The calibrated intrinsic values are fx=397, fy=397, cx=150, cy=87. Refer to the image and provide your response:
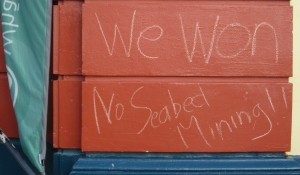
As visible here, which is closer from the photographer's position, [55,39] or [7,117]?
[55,39]

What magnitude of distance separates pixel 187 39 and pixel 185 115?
22.2 inches

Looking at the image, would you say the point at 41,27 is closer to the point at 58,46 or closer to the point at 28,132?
the point at 58,46

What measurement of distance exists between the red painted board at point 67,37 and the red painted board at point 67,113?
11 centimetres

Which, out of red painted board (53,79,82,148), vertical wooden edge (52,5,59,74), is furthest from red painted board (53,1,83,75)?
red painted board (53,79,82,148)

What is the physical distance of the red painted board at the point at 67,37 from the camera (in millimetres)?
2978

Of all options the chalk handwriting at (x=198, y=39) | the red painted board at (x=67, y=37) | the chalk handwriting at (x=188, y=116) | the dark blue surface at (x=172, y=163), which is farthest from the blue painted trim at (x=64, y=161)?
the chalk handwriting at (x=198, y=39)

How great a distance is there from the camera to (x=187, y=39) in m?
2.94

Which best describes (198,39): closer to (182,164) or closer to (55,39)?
(182,164)

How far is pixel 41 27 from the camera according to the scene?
2.87m

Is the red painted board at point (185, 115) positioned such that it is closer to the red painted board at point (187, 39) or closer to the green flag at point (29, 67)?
the red painted board at point (187, 39)

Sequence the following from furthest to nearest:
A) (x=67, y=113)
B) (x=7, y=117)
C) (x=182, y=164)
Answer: (x=7, y=117) → (x=67, y=113) → (x=182, y=164)

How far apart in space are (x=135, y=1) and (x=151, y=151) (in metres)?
1.12

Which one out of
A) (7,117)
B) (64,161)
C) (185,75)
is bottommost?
(64,161)

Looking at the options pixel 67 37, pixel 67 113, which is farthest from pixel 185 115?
pixel 67 37
